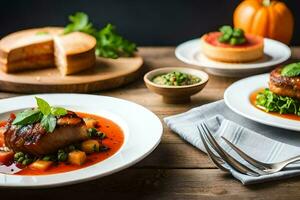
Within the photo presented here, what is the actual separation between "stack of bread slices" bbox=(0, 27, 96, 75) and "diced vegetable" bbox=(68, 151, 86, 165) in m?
1.41

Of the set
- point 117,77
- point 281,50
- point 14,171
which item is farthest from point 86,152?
point 281,50

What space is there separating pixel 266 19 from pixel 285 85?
143 centimetres

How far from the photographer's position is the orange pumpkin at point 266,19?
4184 mm

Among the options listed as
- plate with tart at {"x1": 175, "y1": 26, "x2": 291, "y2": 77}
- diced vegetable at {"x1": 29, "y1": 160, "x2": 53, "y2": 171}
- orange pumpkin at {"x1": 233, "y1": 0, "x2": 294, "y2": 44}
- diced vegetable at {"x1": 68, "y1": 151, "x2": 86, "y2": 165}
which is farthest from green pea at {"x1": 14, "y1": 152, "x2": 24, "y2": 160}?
orange pumpkin at {"x1": 233, "y1": 0, "x2": 294, "y2": 44}

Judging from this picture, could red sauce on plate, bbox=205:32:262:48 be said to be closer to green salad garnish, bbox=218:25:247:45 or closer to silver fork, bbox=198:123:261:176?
green salad garnish, bbox=218:25:247:45

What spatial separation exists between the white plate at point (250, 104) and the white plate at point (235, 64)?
1.04 ft

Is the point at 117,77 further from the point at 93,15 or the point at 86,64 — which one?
the point at 93,15

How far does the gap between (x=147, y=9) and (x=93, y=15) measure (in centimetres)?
47

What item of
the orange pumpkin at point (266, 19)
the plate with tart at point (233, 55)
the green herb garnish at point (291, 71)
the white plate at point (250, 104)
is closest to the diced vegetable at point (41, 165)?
the white plate at point (250, 104)

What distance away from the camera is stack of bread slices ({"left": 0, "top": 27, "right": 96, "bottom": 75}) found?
3.67 metres

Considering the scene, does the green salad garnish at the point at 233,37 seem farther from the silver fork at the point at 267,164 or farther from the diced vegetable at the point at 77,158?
the diced vegetable at the point at 77,158

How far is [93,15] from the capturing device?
187 inches

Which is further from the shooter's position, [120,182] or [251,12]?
[251,12]

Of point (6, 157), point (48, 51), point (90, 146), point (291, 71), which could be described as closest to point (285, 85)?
point (291, 71)
